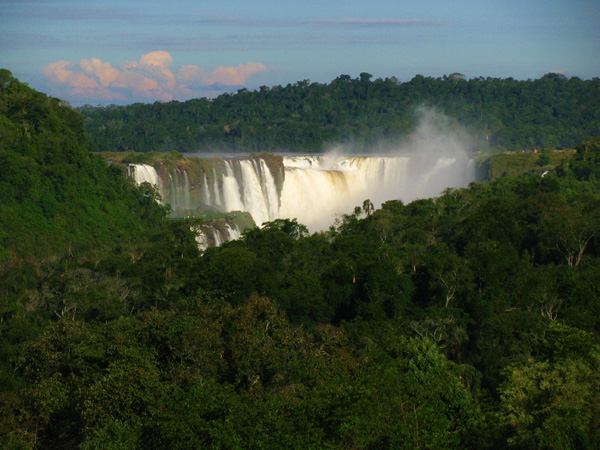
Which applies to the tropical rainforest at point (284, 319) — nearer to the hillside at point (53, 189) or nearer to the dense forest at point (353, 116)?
the hillside at point (53, 189)

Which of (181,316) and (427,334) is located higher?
(181,316)

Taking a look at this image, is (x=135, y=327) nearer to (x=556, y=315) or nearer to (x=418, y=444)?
(x=418, y=444)

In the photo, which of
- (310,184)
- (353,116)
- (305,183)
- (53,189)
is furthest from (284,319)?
(353,116)

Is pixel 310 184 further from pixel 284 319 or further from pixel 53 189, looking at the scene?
pixel 284 319

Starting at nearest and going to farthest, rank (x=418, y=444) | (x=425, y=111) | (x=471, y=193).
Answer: (x=418, y=444), (x=471, y=193), (x=425, y=111)

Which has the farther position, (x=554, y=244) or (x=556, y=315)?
(x=554, y=244)

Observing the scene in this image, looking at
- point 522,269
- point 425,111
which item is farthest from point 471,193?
point 425,111

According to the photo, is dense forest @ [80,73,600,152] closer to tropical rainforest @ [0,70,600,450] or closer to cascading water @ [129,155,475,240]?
cascading water @ [129,155,475,240]

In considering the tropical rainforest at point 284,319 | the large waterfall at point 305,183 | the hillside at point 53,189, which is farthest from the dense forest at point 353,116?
the tropical rainforest at point 284,319
